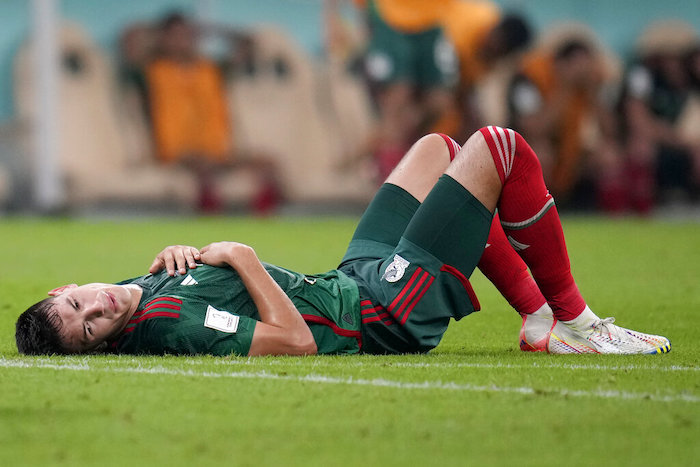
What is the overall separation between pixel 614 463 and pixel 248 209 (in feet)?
61.4

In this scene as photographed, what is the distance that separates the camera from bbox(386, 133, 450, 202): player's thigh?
5168mm

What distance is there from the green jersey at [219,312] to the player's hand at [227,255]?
4 centimetres

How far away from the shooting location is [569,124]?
2219 cm

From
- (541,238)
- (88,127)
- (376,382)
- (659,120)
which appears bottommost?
(659,120)

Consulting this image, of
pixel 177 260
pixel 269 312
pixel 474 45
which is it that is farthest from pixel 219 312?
pixel 474 45

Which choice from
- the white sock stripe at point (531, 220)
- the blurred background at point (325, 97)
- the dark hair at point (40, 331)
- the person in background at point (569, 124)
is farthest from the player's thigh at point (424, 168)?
the person in background at point (569, 124)

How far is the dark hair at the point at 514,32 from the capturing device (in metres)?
22.4

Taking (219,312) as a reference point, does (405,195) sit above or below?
above

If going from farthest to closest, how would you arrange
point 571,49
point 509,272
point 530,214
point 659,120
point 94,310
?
point 571,49
point 659,120
point 509,272
point 530,214
point 94,310

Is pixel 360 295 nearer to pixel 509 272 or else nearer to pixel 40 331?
pixel 509 272

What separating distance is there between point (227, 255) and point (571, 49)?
19.2m

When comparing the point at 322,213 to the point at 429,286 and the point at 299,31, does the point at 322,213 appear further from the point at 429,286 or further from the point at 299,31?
the point at 429,286

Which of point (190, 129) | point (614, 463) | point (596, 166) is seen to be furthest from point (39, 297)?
point (596, 166)

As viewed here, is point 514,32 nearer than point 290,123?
No
